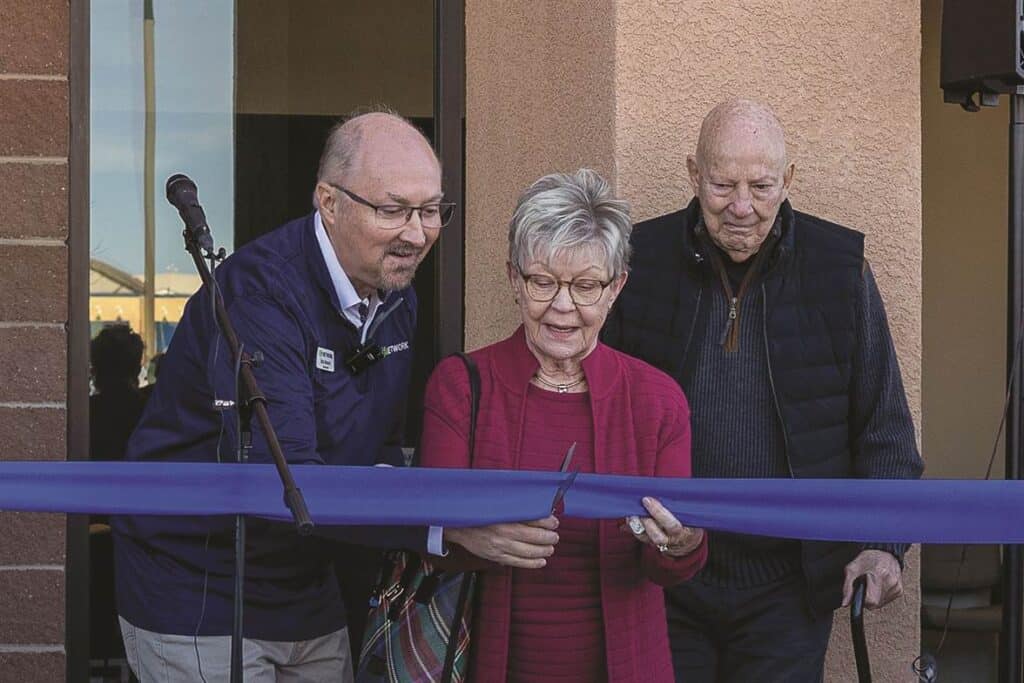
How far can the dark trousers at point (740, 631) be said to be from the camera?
3562 mm

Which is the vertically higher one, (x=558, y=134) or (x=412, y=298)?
(x=558, y=134)

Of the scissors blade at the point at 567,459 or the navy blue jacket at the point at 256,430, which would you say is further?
the navy blue jacket at the point at 256,430

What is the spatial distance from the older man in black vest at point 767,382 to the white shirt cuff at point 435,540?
0.79 meters

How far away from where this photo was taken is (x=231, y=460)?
328 cm

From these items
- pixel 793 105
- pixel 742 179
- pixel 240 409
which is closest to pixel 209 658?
pixel 240 409

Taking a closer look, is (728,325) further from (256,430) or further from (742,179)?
(256,430)

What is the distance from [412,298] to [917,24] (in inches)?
72.0

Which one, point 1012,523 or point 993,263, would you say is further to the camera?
point 993,263

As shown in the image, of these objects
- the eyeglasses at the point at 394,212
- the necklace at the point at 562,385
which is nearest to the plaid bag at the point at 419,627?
the necklace at the point at 562,385

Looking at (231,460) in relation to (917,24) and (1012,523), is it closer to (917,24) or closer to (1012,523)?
(1012,523)

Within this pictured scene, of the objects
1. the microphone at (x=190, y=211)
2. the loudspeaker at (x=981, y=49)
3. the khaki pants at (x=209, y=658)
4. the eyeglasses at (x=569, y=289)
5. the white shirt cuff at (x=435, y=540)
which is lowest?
the khaki pants at (x=209, y=658)

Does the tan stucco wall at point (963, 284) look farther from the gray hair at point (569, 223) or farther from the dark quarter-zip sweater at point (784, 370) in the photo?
the gray hair at point (569, 223)

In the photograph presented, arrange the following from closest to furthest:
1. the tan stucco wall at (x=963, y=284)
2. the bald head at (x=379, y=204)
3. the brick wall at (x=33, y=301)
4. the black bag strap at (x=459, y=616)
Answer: the black bag strap at (x=459, y=616), the bald head at (x=379, y=204), the brick wall at (x=33, y=301), the tan stucco wall at (x=963, y=284)

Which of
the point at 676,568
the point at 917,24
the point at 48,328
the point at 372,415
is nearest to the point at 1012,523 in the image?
the point at 676,568
